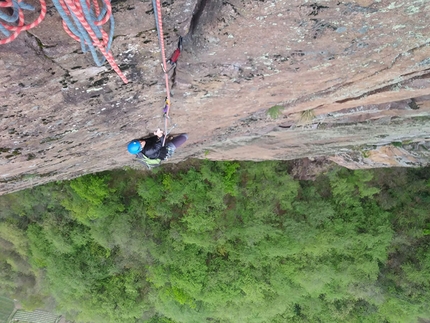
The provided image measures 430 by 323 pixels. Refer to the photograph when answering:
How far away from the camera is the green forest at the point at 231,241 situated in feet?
35.8

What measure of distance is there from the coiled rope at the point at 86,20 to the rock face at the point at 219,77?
22 centimetres

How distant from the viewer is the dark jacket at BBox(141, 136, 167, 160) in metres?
5.38

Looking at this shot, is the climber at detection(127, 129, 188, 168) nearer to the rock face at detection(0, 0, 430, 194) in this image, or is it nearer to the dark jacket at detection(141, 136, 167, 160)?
the dark jacket at detection(141, 136, 167, 160)

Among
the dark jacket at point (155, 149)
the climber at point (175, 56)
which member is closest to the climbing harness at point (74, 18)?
the climber at point (175, 56)

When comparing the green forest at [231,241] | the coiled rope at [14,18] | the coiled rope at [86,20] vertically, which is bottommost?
the green forest at [231,241]

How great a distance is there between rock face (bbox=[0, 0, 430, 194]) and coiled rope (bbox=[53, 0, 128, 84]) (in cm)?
22

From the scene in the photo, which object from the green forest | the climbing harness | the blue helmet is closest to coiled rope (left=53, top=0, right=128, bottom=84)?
the climbing harness

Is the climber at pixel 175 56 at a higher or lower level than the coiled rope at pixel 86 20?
lower

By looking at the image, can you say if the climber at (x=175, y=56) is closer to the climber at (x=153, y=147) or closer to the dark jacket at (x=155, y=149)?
the climber at (x=153, y=147)

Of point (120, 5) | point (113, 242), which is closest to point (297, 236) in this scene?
point (113, 242)

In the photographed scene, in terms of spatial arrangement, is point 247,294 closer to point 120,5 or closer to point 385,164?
point 385,164

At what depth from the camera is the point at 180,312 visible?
12.1 meters

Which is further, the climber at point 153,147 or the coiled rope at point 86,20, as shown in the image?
the climber at point 153,147

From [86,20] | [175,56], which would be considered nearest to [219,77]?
[175,56]
